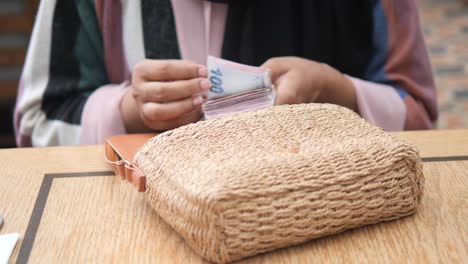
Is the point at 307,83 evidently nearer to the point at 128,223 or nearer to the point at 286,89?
the point at 286,89

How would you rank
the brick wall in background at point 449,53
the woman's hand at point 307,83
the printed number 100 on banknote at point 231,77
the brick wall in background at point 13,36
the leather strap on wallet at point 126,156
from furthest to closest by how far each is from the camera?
1. the brick wall in background at point 449,53
2. the brick wall in background at point 13,36
3. the woman's hand at point 307,83
4. the printed number 100 on banknote at point 231,77
5. the leather strap on wallet at point 126,156

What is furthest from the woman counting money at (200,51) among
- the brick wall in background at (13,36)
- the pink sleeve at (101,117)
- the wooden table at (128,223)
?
the brick wall in background at (13,36)

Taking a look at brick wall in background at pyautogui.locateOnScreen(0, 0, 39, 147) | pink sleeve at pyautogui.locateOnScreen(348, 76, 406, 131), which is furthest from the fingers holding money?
brick wall in background at pyautogui.locateOnScreen(0, 0, 39, 147)

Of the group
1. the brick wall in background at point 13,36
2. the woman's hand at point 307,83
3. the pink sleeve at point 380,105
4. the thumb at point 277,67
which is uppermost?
the thumb at point 277,67

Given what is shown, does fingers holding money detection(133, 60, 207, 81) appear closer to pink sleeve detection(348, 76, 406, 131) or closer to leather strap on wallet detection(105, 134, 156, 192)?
leather strap on wallet detection(105, 134, 156, 192)

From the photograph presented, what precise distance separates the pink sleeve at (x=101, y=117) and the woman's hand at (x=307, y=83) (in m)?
0.25

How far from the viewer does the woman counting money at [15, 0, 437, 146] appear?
1029 millimetres

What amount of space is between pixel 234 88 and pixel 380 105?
330 millimetres

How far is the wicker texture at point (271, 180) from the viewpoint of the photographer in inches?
22.7

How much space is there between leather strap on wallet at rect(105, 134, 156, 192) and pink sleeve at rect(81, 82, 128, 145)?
0.63 ft

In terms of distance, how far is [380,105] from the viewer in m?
1.05

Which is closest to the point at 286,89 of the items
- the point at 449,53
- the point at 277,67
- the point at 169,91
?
the point at 277,67

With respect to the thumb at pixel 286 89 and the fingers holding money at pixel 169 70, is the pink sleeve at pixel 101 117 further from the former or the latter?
the thumb at pixel 286 89

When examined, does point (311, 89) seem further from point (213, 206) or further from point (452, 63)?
point (452, 63)
